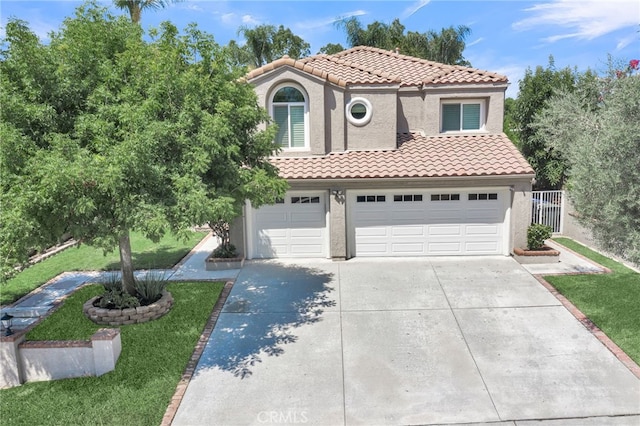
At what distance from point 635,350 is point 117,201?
955 cm

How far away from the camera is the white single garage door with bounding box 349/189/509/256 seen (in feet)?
47.1

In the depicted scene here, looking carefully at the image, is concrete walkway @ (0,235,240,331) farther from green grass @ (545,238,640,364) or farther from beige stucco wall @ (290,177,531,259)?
green grass @ (545,238,640,364)

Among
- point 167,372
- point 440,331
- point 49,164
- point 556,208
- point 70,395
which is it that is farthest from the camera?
point 556,208

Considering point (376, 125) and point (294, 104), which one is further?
point (376, 125)

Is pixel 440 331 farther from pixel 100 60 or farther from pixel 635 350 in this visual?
pixel 100 60

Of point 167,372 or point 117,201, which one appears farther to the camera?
point 167,372

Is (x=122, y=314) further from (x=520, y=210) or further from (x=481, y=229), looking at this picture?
(x=520, y=210)

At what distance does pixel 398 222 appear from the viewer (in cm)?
1451

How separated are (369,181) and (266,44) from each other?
94.5ft

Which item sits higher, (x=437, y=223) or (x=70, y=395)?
(x=437, y=223)

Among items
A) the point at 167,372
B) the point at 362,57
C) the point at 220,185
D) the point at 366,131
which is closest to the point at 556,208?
the point at 366,131

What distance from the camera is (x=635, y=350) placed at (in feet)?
27.4

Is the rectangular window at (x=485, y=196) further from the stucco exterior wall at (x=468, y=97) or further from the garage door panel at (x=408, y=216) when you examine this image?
the stucco exterior wall at (x=468, y=97)

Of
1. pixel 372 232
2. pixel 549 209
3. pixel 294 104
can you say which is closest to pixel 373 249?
pixel 372 232
